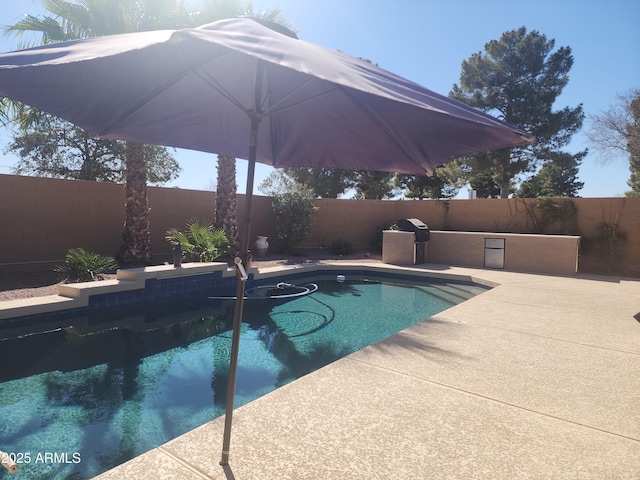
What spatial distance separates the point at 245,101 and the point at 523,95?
21.1 m

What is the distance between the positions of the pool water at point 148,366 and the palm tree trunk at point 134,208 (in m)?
2.80

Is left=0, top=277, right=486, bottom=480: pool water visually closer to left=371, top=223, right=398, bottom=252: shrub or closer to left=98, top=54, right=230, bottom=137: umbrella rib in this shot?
left=98, top=54, right=230, bottom=137: umbrella rib

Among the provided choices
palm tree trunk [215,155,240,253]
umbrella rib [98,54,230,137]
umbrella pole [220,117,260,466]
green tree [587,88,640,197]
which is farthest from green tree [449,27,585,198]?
umbrella pole [220,117,260,466]

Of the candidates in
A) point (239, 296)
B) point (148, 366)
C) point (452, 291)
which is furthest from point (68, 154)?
point (239, 296)

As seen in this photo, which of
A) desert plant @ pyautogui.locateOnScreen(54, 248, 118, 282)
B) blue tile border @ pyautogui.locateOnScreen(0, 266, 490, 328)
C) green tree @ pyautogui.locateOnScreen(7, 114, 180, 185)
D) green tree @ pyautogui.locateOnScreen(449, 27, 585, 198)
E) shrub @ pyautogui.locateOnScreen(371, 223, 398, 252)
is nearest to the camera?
blue tile border @ pyautogui.locateOnScreen(0, 266, 490, 328)

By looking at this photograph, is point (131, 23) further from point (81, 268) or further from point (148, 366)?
point (148, 366)

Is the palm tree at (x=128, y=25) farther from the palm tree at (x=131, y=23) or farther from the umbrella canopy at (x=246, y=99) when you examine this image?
the umbrella canopy at (x=246, y=99)

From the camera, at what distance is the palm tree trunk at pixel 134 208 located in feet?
29.3

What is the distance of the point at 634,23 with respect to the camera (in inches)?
381

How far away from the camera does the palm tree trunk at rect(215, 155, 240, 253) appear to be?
36.0 ft

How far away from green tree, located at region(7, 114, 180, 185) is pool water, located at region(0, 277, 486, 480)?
14.7 m

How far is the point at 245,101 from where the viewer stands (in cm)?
292

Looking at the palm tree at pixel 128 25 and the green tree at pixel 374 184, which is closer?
the palm tree at pixel 128 25

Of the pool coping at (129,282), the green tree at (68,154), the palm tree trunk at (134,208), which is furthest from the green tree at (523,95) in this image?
the green tree at (68,154)
